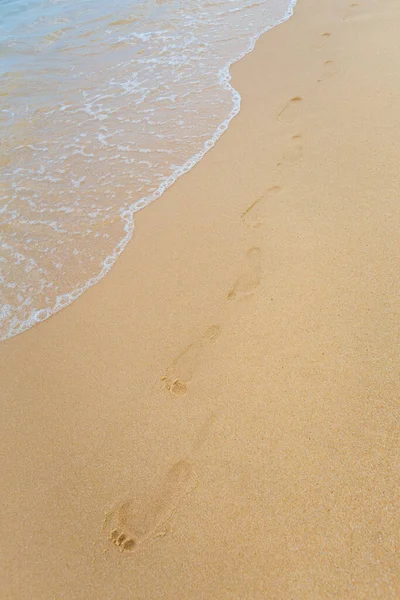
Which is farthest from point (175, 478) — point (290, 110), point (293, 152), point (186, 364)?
point (290, 110)

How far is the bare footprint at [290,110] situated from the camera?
426 centimetres

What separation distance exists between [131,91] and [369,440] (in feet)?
16.7

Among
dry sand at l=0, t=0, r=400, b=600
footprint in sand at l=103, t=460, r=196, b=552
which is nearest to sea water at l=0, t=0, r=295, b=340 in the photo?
dry sand at l=0, t=0, r=400, b=600

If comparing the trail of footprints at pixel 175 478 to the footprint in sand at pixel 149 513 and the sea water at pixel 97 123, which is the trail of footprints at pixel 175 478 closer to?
the footprint in sand at pixel 149 513

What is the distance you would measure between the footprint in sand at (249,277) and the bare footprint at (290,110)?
1938 millimetres

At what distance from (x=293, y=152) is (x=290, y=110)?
83 centimetres

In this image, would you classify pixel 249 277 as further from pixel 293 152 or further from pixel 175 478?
pixel 293 152

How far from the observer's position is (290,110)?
14.3 feet

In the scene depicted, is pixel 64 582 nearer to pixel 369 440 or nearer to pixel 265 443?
pixel 265 443

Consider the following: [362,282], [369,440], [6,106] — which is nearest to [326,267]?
[362,282]

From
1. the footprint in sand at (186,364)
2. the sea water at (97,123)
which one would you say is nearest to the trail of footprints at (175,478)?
the footprint in sand at (186,364)

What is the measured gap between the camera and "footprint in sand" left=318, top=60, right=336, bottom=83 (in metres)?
4.75

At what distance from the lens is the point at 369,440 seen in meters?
1.95

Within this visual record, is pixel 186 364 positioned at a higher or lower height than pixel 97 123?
lower
